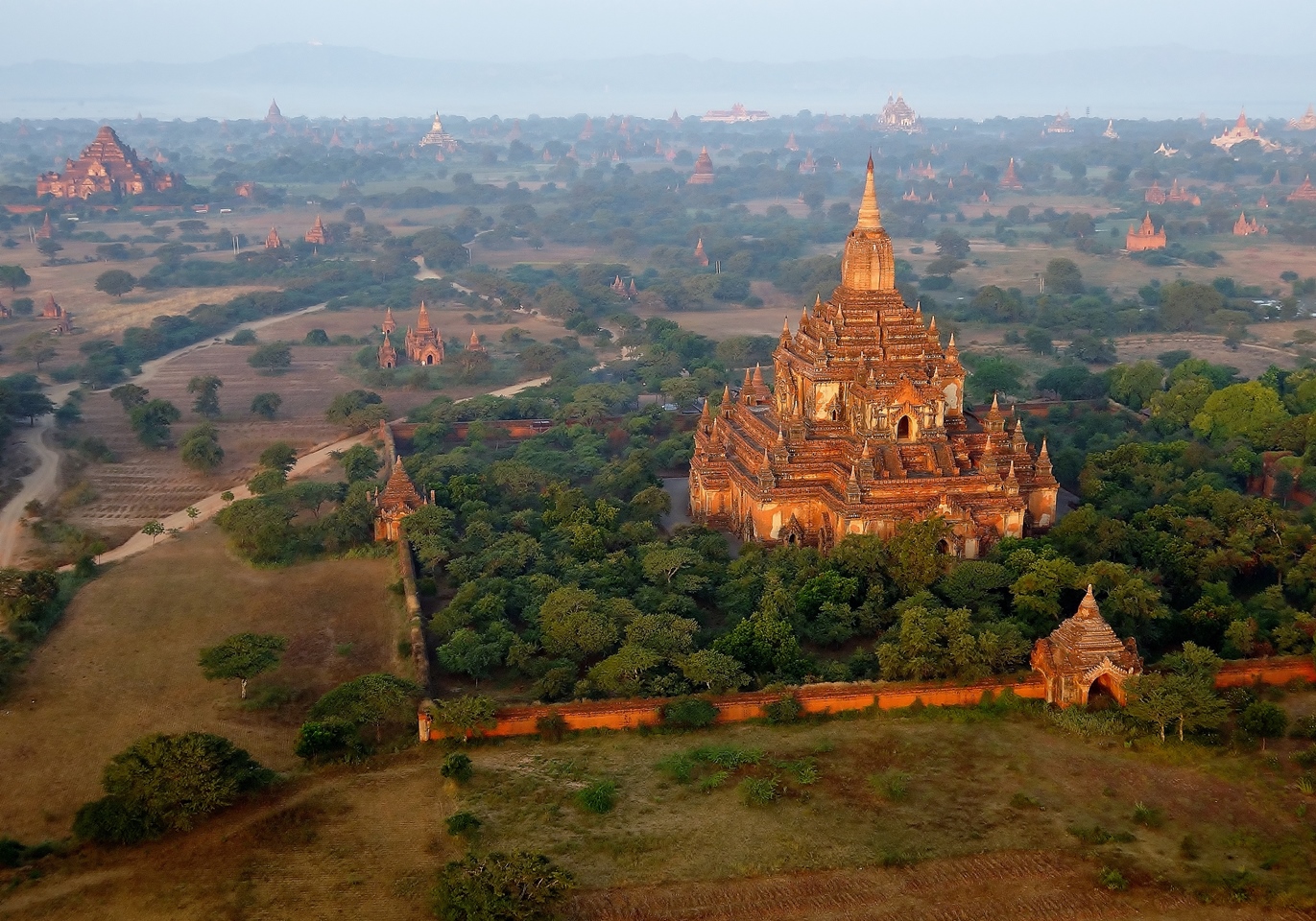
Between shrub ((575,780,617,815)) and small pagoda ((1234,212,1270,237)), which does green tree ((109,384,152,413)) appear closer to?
shrub ((575,780,617,815))

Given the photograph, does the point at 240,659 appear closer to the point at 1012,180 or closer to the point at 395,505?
the point at 395,505

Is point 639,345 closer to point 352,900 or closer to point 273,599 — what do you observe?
point 273,599

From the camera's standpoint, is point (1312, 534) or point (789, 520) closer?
point (1312, 534)

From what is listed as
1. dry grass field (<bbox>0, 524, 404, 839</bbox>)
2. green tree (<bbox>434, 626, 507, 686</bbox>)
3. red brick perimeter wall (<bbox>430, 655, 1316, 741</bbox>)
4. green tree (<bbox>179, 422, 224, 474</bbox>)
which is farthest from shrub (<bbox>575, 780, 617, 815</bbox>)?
green tree (<bbox>179, 422, 224, 474</bbox>)

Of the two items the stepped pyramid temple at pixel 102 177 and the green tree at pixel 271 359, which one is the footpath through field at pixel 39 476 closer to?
the green tree at pixel 271 359

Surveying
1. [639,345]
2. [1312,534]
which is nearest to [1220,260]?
[639,345]

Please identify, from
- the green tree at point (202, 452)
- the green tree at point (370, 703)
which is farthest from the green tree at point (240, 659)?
the green tree at point (202, 452)
